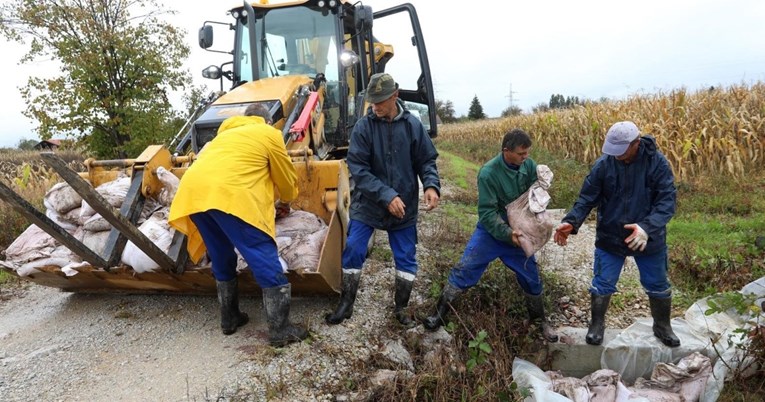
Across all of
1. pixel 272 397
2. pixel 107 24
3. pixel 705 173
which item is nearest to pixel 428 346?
pixel 272 397

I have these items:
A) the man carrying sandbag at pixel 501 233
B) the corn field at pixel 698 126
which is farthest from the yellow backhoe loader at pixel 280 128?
the corn field at pixel 698 126

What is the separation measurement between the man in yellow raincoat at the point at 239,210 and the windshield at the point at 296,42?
238cm

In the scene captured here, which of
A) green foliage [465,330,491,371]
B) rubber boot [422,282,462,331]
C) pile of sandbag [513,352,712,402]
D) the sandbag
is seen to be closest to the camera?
green foliage [465,330,491,371]

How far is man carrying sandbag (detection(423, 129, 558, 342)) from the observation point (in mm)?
3250

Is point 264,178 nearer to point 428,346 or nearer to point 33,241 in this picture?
point 428,346

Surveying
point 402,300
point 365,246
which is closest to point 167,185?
point 365,246

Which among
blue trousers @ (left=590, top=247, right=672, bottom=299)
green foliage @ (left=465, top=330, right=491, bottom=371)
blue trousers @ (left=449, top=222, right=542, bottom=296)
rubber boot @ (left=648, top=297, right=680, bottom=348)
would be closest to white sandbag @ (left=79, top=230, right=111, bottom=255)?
blue trousers @ (left=449, top=222, right=542, bottom=296)

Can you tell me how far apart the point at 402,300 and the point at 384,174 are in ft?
3.23

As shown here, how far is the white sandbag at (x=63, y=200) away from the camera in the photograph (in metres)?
3.98

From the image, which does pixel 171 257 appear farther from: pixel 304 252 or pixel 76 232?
pixel 76 232

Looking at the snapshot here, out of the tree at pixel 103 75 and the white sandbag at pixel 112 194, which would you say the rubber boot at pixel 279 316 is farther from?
the tree at pixel 103 75

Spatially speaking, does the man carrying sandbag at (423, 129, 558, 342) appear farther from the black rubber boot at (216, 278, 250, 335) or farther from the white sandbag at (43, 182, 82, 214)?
the white sandbag at (43, 182, 82, 214)

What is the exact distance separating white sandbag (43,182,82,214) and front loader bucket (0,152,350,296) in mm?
540

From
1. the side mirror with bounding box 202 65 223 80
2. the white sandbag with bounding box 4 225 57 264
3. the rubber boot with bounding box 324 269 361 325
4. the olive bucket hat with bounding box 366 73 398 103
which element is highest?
the side mirror with bounding box 202 65 223 80
